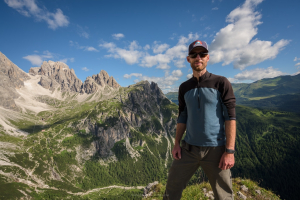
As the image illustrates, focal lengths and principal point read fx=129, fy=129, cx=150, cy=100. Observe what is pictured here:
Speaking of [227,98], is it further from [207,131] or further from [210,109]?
[207,131]

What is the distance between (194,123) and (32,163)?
23366cm

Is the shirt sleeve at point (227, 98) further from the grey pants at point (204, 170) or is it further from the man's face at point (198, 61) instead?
the grey pants at point (204, 170)

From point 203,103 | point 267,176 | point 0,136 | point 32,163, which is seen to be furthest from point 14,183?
point 267,176

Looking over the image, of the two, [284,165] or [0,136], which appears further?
[0,136]

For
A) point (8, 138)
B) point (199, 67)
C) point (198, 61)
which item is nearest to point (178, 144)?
point (199, 67)

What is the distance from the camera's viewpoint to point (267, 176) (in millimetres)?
160000

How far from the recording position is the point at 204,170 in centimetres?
455

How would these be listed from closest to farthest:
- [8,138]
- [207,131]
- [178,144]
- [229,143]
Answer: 1. [229,143]
2. [207,131]
3. [178,144]
4. [8,138]

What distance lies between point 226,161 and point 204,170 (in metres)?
0.93

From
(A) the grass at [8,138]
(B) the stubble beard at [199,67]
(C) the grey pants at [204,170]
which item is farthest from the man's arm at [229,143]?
(A) the grass at [8,138]

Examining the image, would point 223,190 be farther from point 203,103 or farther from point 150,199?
point 150,199

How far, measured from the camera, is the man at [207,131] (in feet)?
13.2

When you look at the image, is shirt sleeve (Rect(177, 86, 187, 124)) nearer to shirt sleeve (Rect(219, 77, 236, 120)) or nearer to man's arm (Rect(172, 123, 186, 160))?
man's arm (Rect(172, 123, 186, 160))

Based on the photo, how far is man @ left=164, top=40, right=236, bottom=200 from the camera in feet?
13.2
